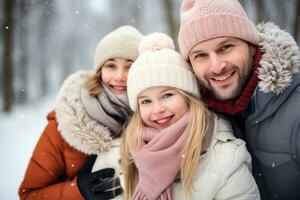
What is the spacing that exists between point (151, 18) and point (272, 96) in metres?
8.55

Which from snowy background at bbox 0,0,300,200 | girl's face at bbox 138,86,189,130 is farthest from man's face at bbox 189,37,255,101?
snowy background at bbox 0,0,300,200

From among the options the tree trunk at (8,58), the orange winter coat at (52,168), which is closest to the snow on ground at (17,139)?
the tree trunk at (8,58)

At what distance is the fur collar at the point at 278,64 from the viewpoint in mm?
2432

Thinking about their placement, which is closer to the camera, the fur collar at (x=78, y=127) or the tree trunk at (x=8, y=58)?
the fur collar at (x=78, y=127)

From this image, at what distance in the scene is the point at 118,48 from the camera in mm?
3295

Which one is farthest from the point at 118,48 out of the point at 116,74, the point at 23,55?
the point at 23,55

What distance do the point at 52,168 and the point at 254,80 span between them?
65.9 inches

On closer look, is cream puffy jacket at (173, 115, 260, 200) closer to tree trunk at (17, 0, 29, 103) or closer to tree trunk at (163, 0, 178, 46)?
tree trunk at (163, 0, 178, 46)

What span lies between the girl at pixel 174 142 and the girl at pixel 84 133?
278 mm

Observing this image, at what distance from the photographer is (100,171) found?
117 inches

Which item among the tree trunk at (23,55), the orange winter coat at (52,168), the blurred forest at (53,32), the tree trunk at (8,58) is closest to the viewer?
the orange winter coat at (52,168)

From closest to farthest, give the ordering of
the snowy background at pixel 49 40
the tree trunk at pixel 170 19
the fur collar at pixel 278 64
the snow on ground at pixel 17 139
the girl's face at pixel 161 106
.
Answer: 1. the fur collar at pixel 278 64
2. the girl's face at pixel 161 106
3. the snow on ground at pixel 17 139
4. the tree trunk at pixel 170 19
5. the snowy background at pixel 49 40

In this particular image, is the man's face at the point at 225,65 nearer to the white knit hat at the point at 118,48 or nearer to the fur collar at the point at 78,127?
the white knit hat at the point at 118,48

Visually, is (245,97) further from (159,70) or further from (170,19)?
(170,19)
